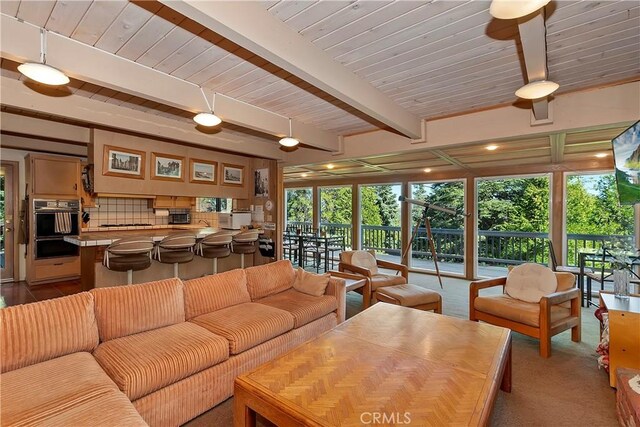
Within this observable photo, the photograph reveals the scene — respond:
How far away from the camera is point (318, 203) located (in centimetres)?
835

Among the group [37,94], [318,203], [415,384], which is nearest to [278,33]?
[415,384]

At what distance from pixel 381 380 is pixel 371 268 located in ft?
9.39

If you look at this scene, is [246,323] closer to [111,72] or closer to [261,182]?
[111,72]

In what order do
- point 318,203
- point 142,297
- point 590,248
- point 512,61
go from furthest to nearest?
point 318,203, point 590,248, point 512,61, point 142,297

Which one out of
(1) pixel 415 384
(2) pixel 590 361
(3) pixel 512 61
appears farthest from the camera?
(2) pixel 590 361

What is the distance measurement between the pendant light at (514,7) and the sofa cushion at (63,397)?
2.33 meters

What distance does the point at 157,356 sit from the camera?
67.9 inches

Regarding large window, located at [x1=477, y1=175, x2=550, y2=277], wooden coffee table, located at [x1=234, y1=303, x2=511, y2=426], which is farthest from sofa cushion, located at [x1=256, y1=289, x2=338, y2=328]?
large window, located at [x1=477, y1=175, x2=550, y2=277]

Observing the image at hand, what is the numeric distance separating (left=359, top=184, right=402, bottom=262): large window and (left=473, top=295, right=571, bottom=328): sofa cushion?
4003 millimetres

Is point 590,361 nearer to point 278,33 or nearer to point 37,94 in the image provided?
point 278,33

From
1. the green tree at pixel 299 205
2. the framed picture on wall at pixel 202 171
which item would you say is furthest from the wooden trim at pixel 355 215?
the framed picture on wall at pixel 202 171

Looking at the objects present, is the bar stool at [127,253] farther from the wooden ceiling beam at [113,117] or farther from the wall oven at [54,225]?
the wall oven at [54,225]

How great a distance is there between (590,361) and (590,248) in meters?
3.28

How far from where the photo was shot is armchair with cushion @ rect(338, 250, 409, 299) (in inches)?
152
